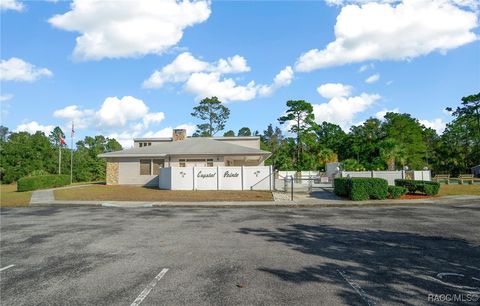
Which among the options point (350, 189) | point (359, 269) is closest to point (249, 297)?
point (359, 269)

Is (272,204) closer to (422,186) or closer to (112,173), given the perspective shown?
(422,186)

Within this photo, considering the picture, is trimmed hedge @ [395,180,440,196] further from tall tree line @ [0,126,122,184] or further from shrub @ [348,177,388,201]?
tall tree line @ [0,126,122,184]

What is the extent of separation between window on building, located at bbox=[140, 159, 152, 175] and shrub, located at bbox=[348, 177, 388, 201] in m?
19.7

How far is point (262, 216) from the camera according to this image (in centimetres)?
1398

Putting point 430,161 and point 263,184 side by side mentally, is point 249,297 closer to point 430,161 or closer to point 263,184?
point 263,184

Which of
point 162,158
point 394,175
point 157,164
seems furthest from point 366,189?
point 157,164

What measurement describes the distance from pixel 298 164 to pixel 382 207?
122ft

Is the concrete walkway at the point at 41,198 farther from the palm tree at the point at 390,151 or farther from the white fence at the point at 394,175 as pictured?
the palm tree at the point at 390,151

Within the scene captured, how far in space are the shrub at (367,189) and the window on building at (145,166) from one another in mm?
19704

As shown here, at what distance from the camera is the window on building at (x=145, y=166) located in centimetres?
3203

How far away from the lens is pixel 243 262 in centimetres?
692

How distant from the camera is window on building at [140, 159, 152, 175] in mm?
32031

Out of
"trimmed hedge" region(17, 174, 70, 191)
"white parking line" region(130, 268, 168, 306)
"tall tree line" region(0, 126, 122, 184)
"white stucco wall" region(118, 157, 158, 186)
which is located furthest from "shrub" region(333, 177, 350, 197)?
"tall tree line" region(0, 126, 122, 184)

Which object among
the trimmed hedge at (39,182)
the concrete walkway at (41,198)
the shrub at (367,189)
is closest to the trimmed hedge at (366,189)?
the shrub at (367,189)
